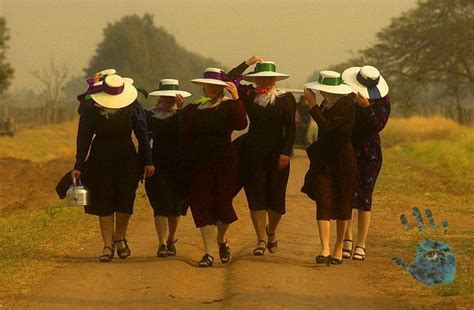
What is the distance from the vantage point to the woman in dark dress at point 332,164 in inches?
442


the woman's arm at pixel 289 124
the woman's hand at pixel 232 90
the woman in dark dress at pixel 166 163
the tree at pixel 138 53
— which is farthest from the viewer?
the tree at pixel 138 53

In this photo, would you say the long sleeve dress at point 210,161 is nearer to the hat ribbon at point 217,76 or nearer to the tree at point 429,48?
the hat ribbon at point 217,76

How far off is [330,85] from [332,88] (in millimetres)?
46

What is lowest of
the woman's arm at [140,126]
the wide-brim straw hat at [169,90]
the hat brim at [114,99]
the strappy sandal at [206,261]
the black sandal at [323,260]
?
the strappy sandal at [206,261]

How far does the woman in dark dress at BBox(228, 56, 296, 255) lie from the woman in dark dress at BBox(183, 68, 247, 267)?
0.94 feet

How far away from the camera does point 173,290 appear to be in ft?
32.1

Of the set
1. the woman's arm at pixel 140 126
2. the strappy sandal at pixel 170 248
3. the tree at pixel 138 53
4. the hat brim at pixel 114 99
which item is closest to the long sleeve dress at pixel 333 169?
the strappy sandal at pixel 170 248

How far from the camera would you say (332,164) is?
1138cm

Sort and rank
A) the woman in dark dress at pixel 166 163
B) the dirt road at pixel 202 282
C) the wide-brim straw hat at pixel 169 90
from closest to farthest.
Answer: the dirt road at pixel 202 282, the wide-brim straw hat at pixel 169 90, the woman in dark dress at pixel 166 163

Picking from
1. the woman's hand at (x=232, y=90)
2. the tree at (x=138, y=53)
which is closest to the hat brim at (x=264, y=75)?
the woman's hand at (x=232, y=90)

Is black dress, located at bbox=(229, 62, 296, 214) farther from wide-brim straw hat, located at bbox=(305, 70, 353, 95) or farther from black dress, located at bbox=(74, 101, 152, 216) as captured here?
black dress, located at bbox=(74, 101, 152, 216)

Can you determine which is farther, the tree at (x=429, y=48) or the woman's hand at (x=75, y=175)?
the tree at (x=429, y=48)

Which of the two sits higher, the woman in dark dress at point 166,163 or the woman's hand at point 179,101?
the woman's hand at point 179,101

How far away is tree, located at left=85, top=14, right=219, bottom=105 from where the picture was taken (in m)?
90.1
